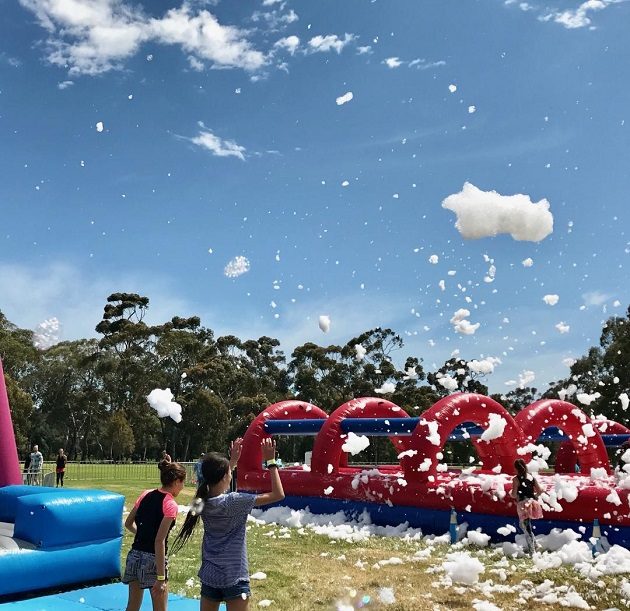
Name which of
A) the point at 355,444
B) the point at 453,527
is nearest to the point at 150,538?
the point at 453,527

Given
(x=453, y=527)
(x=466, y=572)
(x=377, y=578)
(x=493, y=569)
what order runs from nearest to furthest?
(x=466, y=572), (x=377, y=578), (x=493, y=569), (x=453, y=527)

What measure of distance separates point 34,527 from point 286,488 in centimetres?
731

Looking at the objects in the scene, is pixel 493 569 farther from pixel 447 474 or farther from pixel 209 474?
pixel 209 474

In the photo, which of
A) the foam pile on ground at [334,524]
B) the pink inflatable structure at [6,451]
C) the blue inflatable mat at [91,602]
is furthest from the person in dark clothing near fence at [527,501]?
the pink inflatable structure at [6,451]

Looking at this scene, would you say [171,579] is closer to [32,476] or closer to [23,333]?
[32,476]

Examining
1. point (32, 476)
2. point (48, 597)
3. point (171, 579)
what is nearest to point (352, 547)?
point (171, 579)

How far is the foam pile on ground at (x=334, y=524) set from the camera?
34.6ft

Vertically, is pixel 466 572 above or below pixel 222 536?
below

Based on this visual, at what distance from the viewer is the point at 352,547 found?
9.59 metres

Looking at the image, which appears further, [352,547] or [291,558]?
[352,547]

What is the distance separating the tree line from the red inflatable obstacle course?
26983 millimetres

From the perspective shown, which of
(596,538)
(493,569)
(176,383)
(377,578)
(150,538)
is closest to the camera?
(150,538)

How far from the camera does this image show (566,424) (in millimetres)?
15281

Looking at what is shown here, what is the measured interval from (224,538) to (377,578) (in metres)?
4.25
